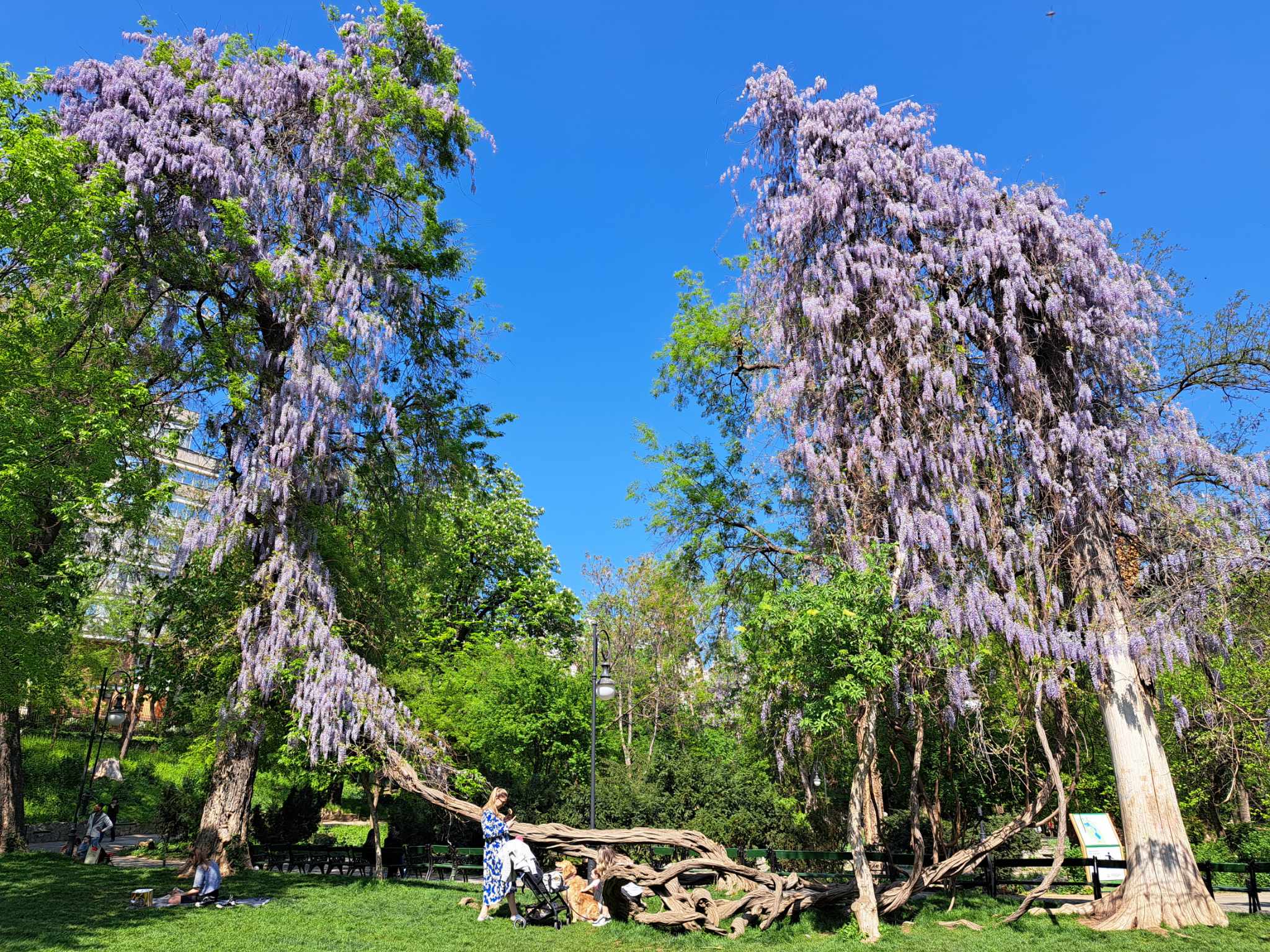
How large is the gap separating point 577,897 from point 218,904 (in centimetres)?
508

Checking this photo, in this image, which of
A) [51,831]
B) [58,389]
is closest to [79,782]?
[51,831]

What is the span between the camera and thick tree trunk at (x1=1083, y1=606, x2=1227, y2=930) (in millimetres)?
11438

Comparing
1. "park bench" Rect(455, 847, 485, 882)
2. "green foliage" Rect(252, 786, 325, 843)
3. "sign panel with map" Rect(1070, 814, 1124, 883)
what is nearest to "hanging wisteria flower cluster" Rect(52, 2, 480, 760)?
"park bench" Rect(455, 847, 485, 882)

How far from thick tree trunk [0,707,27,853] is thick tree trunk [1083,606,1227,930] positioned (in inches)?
765

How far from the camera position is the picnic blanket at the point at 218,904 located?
11625mm

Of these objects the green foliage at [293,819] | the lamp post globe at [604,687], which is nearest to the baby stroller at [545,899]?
the lamp post globe at [604,687]

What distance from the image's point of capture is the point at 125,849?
2342 cm

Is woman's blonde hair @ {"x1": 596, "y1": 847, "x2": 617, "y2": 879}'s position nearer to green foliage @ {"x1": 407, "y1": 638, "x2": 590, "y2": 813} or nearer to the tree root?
the tree root

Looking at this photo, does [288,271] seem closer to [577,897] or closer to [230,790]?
[230,790]

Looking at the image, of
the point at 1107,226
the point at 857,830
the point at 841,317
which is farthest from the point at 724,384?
the point at 857,830

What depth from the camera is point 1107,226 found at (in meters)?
14.0

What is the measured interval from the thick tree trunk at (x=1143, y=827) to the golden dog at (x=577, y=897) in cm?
690

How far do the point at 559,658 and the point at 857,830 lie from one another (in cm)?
1586

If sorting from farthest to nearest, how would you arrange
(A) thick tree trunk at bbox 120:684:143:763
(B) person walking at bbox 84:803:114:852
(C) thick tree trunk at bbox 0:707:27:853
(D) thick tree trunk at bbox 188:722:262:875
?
(A) thick tree trunk at bbox 120:684:143:763 → (B) person walking at bbox 84:803:114:852 → (C) thick tree trunk at bbox 0:707:27:853 → (D) thick tree trunk at bbox 188:722:262:875
